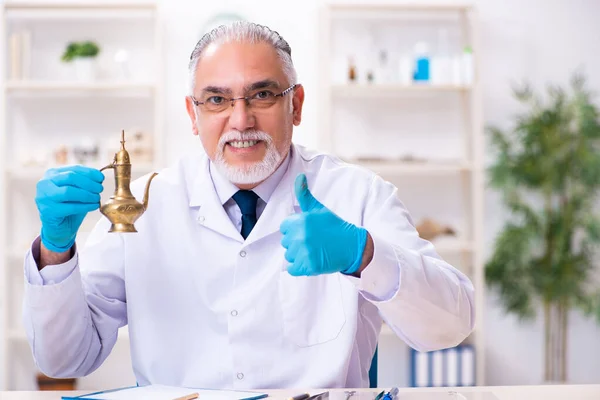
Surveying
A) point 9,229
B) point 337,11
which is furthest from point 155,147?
point 337,11

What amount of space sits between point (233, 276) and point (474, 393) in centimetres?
54

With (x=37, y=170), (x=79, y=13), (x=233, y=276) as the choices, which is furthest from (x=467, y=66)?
(x=233, y=276)

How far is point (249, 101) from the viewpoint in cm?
164

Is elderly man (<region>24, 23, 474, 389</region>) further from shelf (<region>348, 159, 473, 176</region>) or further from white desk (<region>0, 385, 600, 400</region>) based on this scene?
shelf (<region>348, 159, 473, 176</region>)

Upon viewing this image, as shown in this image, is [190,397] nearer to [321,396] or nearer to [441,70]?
[321,396]

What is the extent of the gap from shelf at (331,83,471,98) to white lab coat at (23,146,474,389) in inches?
84.2

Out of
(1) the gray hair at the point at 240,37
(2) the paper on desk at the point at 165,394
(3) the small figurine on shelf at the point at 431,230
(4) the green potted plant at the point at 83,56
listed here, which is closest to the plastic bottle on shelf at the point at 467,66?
(3) the small figurine on shelf at the point at 431,230

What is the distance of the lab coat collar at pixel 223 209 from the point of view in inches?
64.5

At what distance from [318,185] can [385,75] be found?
2285 millimetres

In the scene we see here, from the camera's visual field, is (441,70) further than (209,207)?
Yes

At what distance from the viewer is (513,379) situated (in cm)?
420

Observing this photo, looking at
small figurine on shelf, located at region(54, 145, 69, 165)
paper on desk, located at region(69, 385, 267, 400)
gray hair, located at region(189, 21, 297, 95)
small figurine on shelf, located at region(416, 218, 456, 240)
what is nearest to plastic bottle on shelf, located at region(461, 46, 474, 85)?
small figurine on shelf, located at region(416, 218, 456, 240)

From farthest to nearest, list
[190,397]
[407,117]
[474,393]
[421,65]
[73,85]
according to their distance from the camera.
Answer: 1. [407,117]
2. [421,65]
3. [73,85]
4. [474,393]
5. [190,397]

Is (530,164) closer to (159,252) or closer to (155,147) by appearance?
(155,147)
